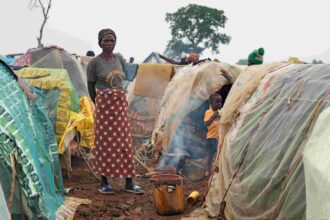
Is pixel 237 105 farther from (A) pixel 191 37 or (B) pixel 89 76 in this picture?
(A) pixel 191 37

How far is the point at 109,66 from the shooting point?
5.42 m

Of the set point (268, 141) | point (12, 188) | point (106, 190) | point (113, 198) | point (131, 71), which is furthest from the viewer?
point (131, 71)

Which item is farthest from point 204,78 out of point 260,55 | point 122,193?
point 122,193

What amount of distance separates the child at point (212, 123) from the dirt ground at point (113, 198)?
0.44 meters

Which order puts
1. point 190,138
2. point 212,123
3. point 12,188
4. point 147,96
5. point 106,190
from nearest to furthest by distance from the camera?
point 12,188 → point 106,190 → point 212,123 → point 190,138 → point 147,96

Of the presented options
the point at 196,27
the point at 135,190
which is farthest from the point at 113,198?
the point at 196,27

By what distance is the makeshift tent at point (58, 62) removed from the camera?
802 cm

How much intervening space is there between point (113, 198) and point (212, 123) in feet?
6.22

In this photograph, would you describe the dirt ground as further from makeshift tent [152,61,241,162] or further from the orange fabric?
the orange fabric

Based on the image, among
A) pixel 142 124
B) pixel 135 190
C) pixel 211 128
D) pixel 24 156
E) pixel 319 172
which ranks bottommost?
pixel 142 124

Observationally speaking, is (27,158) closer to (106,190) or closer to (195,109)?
(106,190)

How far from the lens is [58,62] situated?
8.12 meters

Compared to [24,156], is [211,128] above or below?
below

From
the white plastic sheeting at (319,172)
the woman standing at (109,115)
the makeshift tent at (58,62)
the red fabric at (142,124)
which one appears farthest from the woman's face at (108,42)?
the red fabric at (142,124)
